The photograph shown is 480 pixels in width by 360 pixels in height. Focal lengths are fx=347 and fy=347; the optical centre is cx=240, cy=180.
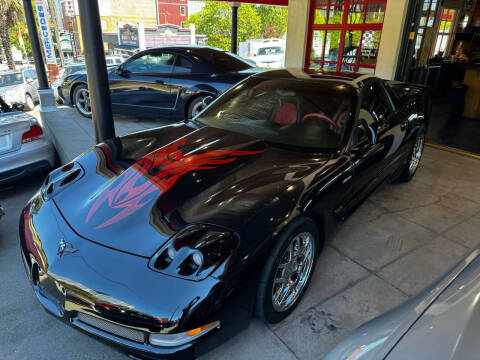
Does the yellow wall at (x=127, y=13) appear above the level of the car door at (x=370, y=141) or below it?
above

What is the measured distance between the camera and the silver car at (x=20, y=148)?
3.93 meters

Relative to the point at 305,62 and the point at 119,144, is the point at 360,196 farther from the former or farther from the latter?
the point at 305,62

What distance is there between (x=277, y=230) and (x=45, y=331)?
1.64m

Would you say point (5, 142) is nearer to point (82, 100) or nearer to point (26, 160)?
point (26, 160)

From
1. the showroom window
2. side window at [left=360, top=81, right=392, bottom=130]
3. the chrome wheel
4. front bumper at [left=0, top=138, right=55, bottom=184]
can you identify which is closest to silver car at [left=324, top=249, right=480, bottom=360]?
side window at [left=360, top=81, right=392, bottom=130]

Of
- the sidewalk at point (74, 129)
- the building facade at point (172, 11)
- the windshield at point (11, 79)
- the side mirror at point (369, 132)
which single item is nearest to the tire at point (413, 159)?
the side mirror at point (369, 132)

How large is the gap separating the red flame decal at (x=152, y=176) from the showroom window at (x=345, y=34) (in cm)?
563

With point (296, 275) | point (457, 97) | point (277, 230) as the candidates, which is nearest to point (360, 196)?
point (296, 275)

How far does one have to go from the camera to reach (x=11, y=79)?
12453 mm

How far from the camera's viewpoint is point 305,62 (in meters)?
9.31

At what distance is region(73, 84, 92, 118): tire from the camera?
7.08 meters

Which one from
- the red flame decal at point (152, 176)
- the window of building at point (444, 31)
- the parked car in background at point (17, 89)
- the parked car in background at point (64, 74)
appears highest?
the window of building at point (444, 31)

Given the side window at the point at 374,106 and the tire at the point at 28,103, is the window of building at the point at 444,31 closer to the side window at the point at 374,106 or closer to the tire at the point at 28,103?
the side window at the point at 374,106

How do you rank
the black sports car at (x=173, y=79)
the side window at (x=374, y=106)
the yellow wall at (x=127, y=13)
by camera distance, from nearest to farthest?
the side window at (x=374, y=106) < the black sports car at (x=173, y=79) < the yellow wall at (x=127, y=13)
